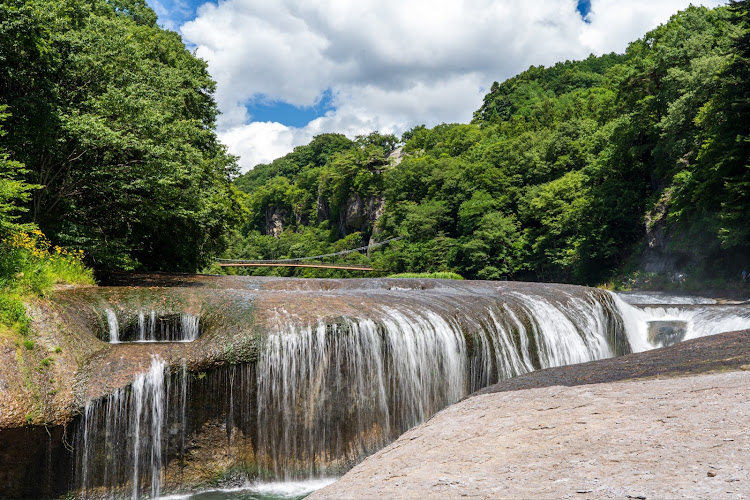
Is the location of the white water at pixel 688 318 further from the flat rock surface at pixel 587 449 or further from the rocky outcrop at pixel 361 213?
the rocky outcrop at pixel 361 213

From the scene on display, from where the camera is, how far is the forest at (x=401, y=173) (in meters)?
12.8

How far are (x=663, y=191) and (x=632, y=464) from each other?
41.6 metres

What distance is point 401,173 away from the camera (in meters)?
81.3

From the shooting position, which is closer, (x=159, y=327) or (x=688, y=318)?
(x=159, y=327)

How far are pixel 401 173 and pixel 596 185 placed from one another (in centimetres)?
3794

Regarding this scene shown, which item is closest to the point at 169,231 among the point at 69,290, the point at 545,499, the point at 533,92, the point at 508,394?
the point at 69,290

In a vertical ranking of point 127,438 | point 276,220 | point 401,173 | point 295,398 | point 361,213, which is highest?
point 401,173

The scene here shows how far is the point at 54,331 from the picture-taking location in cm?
902

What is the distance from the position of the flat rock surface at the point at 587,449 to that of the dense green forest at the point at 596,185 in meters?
26.9

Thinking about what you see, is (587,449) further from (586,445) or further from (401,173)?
(401,173)

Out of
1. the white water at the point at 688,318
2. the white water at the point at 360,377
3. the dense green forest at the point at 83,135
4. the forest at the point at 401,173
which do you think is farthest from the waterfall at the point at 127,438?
the white water at the point at 688,318

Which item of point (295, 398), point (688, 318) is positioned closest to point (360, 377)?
point (295, 398)

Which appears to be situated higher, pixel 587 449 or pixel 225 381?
pixel 587 449

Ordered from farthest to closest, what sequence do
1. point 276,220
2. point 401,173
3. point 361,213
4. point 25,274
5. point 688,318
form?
point 276,220 < point 361,213 < point 401,173 < point 688,318 < point 25,274
